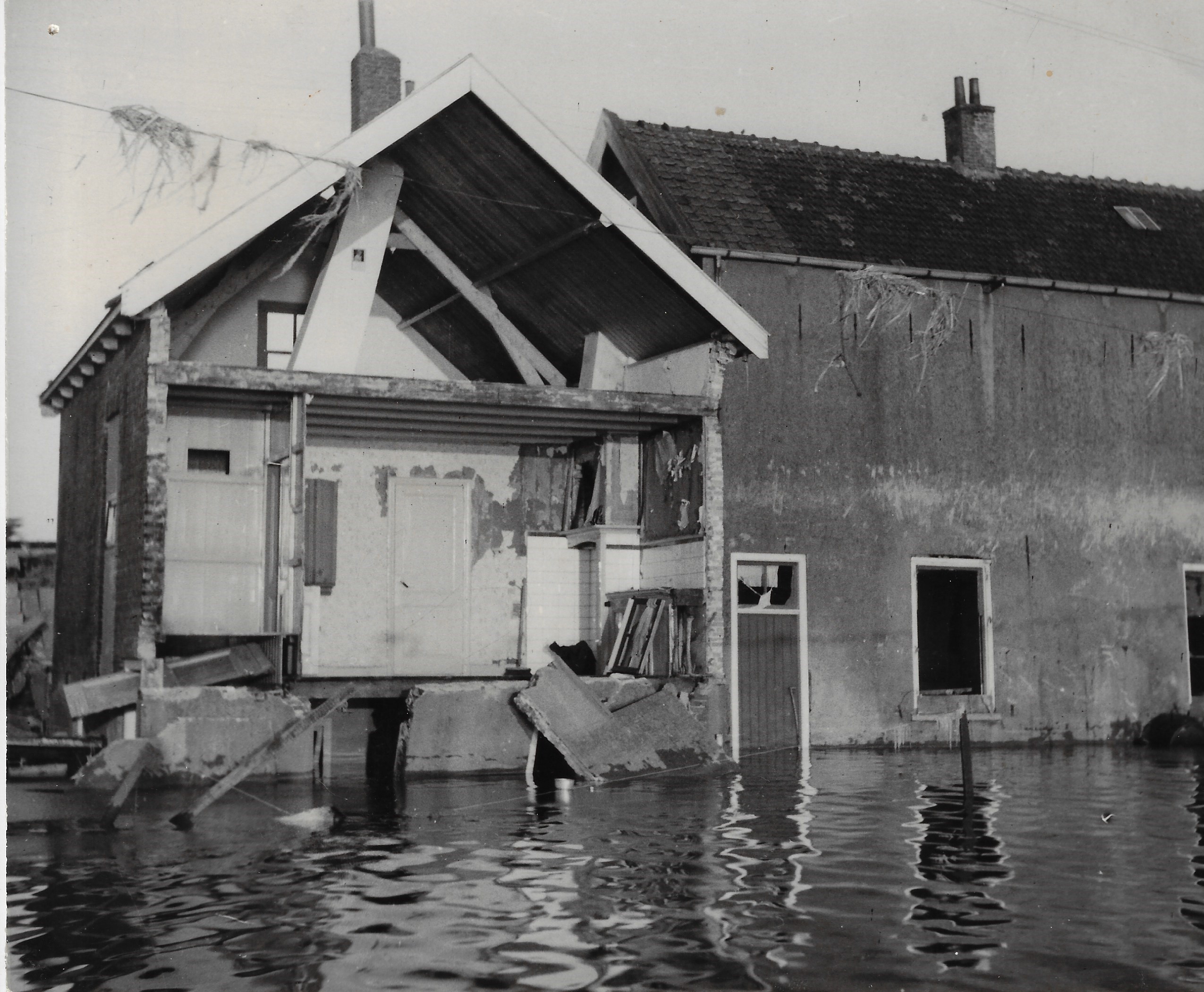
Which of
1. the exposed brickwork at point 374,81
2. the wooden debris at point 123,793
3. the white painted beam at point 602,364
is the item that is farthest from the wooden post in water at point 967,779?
the exposed brickwork at point 374,81

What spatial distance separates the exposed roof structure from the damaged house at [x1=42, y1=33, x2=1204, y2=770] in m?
0.05

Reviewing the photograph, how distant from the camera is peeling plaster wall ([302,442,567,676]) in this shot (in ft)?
57.4

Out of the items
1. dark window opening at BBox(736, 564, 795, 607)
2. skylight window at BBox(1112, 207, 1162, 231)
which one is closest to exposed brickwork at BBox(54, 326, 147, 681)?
dark window opening at BBox(736, 564, 795, 607)

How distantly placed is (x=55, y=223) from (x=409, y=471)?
30.0 feet

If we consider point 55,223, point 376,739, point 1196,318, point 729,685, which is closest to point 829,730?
point 729,685

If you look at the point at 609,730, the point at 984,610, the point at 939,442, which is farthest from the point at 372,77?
the point at 984,610

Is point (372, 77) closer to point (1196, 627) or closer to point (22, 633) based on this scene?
point (22, 633)

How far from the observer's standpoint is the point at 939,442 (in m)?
20.7

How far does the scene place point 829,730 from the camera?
64.2 ft

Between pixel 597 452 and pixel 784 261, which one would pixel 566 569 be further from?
pixel 784 261

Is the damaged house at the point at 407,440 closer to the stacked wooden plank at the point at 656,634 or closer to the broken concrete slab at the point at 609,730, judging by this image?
the stacked wooden plank at the point at 656,634

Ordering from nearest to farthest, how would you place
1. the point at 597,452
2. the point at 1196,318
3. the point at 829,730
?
the point at 597,452 < the point at 829,730 < the point at 1196,318

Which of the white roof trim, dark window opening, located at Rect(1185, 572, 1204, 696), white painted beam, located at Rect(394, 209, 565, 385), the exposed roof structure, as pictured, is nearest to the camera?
the white roof trim

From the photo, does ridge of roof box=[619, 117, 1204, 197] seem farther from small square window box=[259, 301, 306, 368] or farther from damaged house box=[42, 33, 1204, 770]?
small square window box=[259, 301, 306, 368]
